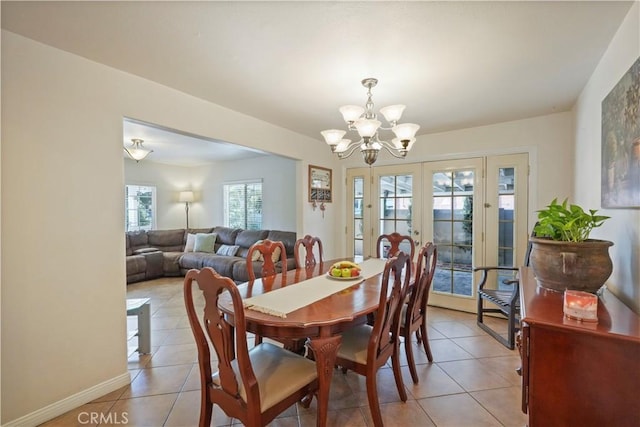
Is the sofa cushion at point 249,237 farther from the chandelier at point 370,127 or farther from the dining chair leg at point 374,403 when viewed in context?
the dining chair leg at point 374,403

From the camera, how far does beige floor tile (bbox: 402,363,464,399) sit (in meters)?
2.10

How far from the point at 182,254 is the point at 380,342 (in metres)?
4.89

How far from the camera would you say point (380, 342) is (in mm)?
1769

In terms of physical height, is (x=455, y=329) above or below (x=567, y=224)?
below

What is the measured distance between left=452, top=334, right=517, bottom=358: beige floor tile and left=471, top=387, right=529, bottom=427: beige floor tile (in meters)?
0.53

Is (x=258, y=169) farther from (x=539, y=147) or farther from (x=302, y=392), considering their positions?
(x=302, y=392)

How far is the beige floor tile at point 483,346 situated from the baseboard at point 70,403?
2.82 metres

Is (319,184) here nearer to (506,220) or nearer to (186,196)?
(506,220)

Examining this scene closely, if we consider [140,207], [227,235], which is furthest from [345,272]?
[140,207]

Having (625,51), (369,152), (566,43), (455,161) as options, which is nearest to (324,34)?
(369,152)

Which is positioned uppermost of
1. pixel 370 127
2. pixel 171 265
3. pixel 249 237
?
pixel 370 127

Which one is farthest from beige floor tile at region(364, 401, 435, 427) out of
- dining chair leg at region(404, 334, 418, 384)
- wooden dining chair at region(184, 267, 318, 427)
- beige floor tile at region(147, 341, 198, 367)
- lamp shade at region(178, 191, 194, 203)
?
lamp shade at region(178, 191, 194, 203)

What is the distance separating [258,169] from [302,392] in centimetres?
496

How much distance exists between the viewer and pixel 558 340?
3.61 ft
